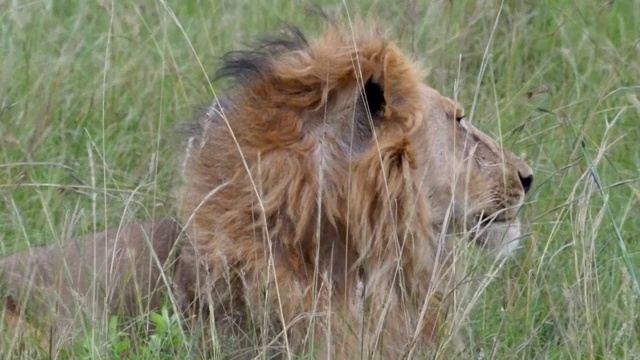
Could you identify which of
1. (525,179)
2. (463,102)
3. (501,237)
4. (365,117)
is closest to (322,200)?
(365,117)

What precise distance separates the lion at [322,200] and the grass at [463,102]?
172 mm

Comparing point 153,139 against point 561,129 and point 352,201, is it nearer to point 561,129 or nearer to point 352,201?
point 561,129

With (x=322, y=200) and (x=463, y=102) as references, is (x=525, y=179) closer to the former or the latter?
(x=322, y=200)

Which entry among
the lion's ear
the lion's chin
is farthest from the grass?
the lion's ear

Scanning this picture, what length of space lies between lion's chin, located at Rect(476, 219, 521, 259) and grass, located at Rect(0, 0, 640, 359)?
6 cm

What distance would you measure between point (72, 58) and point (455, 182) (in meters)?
2.31

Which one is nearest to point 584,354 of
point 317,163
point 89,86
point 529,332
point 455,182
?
point 529,332

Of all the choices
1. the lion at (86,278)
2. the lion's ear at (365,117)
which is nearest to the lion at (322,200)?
the lion's ear at (365,117)

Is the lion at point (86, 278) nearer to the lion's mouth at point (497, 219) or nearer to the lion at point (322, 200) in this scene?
the lion at point (322, 200)

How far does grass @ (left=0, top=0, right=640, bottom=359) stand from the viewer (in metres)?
3.31

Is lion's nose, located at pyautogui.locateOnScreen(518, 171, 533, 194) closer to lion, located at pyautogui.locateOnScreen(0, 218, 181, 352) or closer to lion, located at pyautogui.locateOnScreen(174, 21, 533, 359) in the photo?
lion, located at pyautogui.locateOnScreen(174, 21, 533, 359)

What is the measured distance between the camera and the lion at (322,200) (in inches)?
116

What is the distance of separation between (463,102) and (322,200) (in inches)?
75.2

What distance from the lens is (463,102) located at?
4.82m
